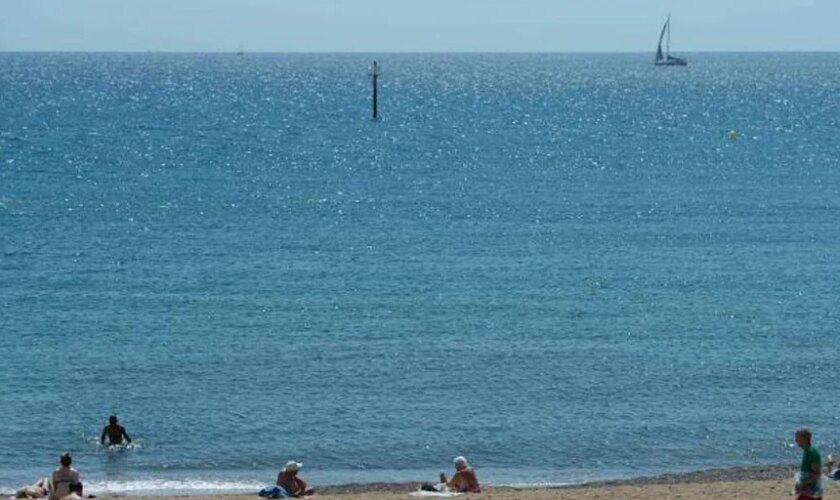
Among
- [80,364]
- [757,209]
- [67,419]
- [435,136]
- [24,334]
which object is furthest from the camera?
[435,136]

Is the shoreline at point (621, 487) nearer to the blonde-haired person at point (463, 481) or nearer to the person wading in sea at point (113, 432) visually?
the blonde-haired person at point (463, 481)

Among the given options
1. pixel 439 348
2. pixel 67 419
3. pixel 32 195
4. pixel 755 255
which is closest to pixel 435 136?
pixel 32 195

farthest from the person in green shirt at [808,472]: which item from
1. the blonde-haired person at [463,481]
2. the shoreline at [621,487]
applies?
the blonde-haired person at [463,481]

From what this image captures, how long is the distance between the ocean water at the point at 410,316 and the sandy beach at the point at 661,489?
2131 mm

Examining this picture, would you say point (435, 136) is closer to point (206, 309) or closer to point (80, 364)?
point (206, 309)

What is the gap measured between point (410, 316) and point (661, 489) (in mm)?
→ 23529

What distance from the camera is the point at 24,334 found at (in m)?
50.9

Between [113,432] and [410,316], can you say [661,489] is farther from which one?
[410,316]

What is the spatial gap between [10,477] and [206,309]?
61.4ft

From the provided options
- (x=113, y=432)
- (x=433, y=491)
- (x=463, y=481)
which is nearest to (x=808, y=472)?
(x=463, y=481)

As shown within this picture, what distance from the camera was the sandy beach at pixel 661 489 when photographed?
30.2m

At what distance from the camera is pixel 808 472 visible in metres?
25.4

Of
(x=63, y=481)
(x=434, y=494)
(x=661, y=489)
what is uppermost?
(x=63, y=481)

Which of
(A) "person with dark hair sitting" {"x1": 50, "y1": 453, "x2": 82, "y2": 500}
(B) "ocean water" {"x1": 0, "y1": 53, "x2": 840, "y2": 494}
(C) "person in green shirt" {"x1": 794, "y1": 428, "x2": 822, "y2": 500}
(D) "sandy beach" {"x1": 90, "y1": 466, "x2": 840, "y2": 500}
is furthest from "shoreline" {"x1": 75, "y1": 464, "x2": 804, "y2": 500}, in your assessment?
(C) "person in green shirt" {"x1": 794, "y1": 428, "x2": 822, "y2": 500}
